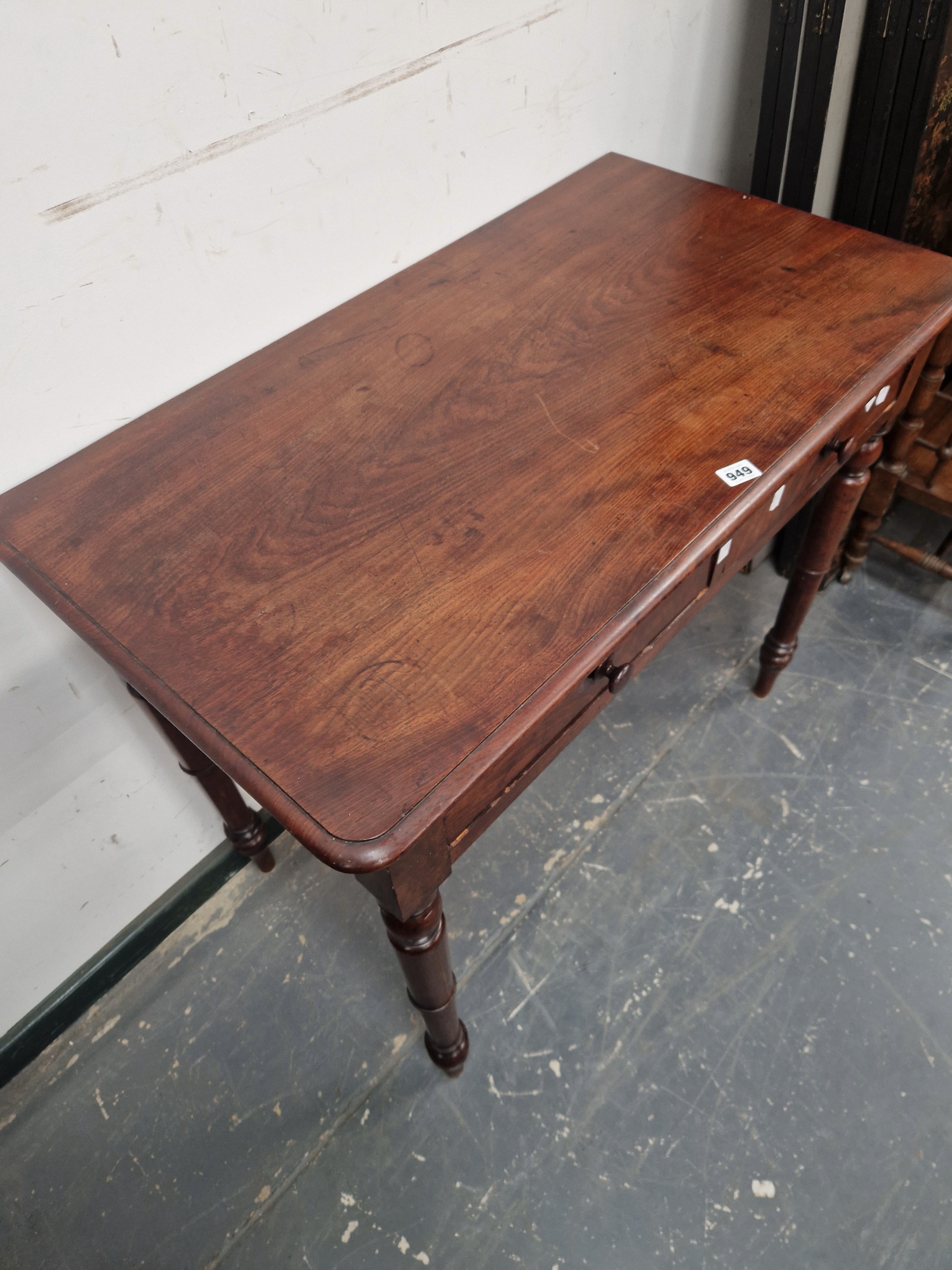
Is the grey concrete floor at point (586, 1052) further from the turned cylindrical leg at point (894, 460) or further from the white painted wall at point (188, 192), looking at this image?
the turned cylindrical leg at point (894, 460)

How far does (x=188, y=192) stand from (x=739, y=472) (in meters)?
0.77

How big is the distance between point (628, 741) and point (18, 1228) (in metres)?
1.39

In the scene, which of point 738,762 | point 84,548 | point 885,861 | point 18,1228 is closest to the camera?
point 84,548

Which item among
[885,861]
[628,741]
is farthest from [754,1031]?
[628,741]

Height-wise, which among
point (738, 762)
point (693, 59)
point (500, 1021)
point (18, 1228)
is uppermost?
point (693, 59)

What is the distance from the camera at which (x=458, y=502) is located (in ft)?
3.27

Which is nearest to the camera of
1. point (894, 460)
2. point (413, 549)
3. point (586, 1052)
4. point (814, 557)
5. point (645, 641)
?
point (413, 549)

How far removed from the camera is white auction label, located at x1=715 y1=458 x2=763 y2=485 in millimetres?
989

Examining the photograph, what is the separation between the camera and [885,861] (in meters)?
1.64

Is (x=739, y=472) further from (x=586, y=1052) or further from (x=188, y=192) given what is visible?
(x=586, y=1052)

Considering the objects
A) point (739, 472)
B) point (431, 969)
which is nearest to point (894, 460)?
point (739, 472)

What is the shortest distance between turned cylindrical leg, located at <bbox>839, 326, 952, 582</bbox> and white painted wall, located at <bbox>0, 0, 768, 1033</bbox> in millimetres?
661

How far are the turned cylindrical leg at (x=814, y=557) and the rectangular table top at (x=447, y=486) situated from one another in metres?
0.32

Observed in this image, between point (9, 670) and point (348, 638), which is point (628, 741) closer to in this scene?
point (348, 638)
